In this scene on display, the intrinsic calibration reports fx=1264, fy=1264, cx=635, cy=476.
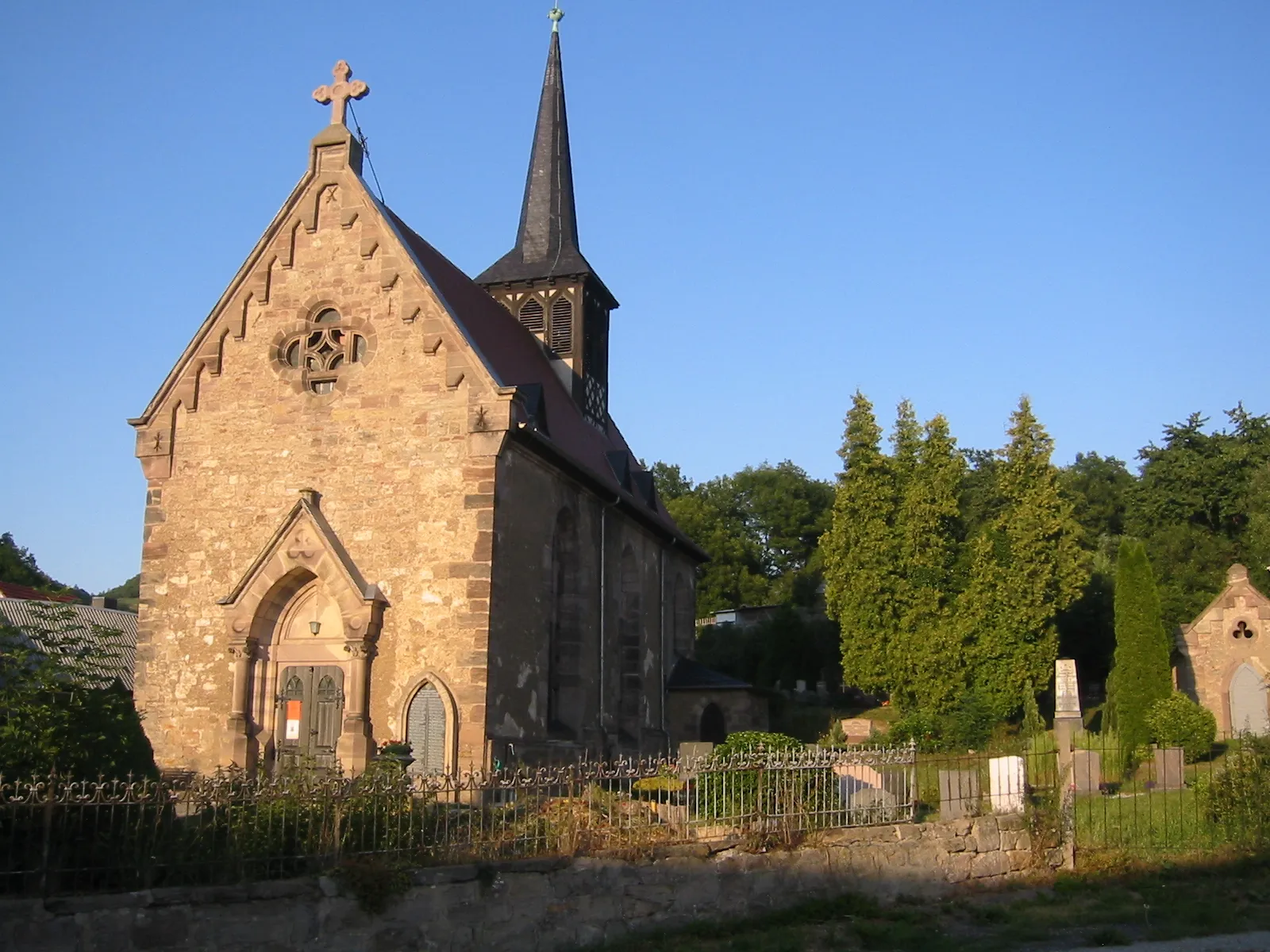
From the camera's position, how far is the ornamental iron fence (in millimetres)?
11023

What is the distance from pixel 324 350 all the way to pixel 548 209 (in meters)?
11.4

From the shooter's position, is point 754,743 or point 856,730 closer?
point 754,743

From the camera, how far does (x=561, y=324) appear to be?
30078 millimetres

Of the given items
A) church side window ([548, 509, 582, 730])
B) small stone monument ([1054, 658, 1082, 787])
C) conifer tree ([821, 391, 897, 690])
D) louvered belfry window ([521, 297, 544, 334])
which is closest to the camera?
small stone monument ([1054, 658, 1082, 787])

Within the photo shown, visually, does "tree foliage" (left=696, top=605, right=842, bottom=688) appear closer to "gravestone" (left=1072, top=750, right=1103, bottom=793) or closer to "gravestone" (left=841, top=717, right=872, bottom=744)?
"gravestone" (left=841, top=717, right=872, bottom=744)

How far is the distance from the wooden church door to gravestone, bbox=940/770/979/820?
9.77m

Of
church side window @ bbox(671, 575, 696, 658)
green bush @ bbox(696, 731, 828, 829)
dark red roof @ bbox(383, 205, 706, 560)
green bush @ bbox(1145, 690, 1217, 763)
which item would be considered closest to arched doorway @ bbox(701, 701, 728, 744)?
church side window @ bbox(671, 575, 696, 658)

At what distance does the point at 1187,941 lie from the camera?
37.9 feet

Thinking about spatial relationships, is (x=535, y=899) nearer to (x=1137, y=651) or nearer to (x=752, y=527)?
(x=1137, y=651)

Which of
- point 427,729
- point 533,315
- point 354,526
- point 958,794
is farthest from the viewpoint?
point 533,315

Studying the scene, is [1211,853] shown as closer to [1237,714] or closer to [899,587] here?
[899,587]

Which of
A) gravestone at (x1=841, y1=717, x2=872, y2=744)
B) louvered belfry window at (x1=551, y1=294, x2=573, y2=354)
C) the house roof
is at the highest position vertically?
louvered belfry window at (x1=551, y1=294, x2=573, y2=354)

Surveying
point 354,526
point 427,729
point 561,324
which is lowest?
point 427,729

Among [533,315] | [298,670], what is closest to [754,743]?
[298,670]
